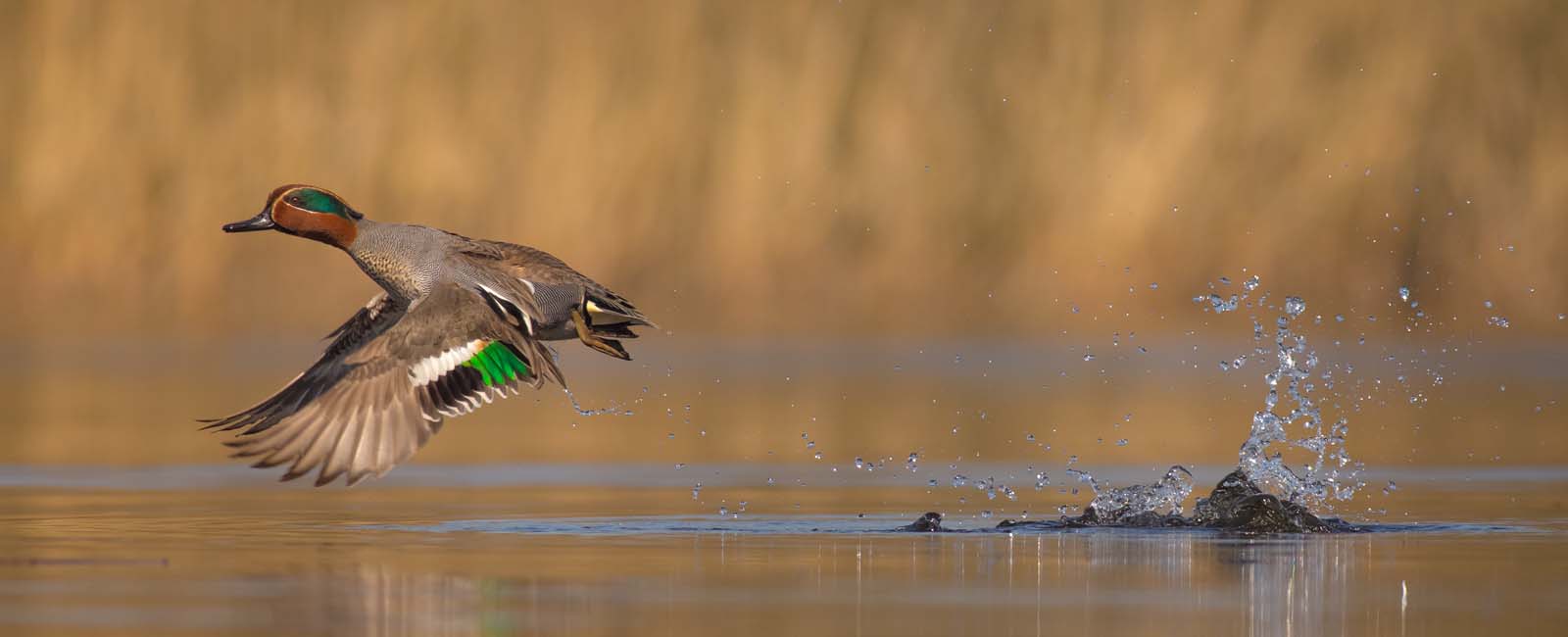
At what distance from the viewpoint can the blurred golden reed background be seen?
54938mm

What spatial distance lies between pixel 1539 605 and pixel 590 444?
1050cm

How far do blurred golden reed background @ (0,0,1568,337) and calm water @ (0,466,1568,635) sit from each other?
3995cm

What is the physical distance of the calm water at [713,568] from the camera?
870 cm

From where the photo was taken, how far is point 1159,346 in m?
43.6

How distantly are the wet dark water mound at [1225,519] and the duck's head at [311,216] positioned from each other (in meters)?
2.76

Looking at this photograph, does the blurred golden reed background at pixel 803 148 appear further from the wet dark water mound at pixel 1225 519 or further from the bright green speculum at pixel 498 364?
the bright green speculum at pixel 498 364

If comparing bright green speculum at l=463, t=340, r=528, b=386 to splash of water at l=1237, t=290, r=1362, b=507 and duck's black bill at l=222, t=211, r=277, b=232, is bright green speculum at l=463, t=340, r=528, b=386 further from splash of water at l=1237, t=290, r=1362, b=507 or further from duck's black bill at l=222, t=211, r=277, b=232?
splash of water at l=1237, t=290, r=1362, b=507

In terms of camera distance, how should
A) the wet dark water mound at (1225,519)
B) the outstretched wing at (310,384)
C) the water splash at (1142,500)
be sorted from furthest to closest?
1. the water splash at (1142,500)
2. the wet dark water mound at (1225,519)
3. the outstretched wing at (310,384)

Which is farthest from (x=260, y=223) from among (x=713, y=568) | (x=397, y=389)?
(x=713, y=568)

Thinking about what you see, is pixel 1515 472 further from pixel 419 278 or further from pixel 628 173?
pixel 628 173

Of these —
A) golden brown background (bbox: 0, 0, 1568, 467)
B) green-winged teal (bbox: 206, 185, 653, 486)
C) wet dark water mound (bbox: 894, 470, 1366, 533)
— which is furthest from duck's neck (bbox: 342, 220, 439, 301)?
golden brown background (bbox: 0, 0, 1568, 467)

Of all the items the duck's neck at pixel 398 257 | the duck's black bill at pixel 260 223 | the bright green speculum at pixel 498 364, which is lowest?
the bright green speculum at pixel 498 364

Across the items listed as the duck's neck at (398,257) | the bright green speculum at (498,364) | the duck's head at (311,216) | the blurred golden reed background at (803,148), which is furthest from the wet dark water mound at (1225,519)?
the blurred golden reed background at (803,148)

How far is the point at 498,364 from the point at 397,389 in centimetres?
46
